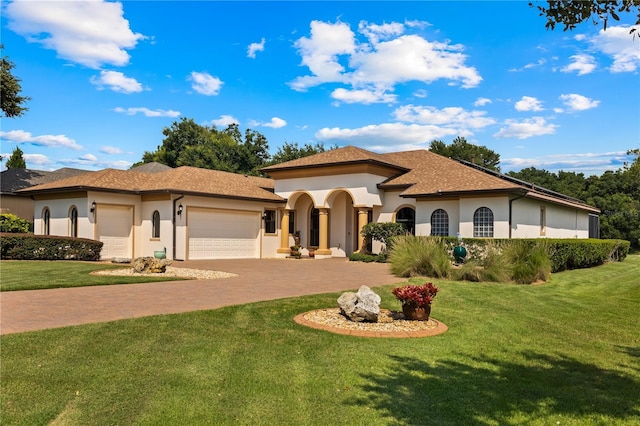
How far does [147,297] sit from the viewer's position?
10203mm

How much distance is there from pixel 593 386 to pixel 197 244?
65.7ft

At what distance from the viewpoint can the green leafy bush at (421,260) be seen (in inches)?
583

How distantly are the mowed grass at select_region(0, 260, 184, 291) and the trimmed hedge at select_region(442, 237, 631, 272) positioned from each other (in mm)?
11479

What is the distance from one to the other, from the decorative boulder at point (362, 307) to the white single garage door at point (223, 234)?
1595 centimetres

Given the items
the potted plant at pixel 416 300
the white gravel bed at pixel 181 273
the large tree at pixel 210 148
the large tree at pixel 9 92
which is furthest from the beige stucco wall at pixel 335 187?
the large tree at pixel 210 148

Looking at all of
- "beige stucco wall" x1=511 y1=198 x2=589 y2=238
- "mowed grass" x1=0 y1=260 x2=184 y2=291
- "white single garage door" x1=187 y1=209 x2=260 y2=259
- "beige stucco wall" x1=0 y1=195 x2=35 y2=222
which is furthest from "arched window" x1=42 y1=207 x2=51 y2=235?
"beige stucco wall" x1=511 y1=198 x2=589 y2=238

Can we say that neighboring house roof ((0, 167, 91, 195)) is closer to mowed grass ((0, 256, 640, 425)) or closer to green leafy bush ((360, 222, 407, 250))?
green leafy bush ((360, 222, 407, 250))

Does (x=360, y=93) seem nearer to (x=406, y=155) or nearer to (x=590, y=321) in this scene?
(x=406, y=155)

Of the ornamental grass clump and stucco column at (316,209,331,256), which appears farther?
stucco column at (316,209,331,256)

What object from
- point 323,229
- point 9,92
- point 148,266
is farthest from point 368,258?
point 9,92

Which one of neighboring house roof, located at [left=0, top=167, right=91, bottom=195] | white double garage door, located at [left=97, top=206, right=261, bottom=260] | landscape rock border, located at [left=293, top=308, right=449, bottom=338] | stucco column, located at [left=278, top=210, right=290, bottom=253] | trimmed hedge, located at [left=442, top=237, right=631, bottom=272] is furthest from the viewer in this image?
neighboring house roof, located at [left=0, top=167, right=91, bottom=195]

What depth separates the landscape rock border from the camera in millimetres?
7273

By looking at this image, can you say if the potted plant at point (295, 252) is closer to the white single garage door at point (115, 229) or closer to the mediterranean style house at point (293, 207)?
the mediterranean style house at point (293, 207)

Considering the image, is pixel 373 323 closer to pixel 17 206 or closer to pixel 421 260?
pixel 421 260
